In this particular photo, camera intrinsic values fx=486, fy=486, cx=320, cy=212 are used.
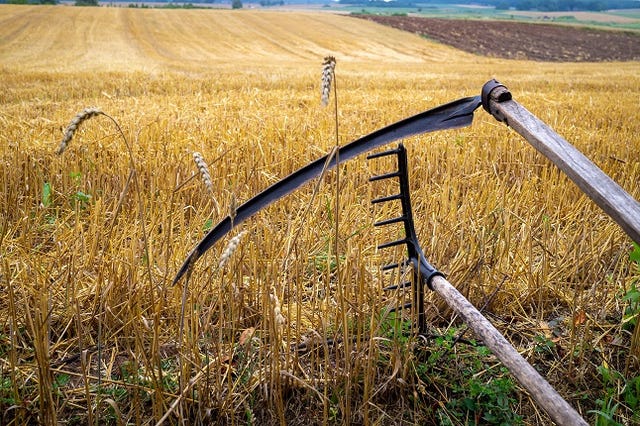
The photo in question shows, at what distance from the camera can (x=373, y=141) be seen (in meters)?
1.31

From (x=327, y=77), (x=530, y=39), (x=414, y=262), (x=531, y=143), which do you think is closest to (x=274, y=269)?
(x=414, y=262)

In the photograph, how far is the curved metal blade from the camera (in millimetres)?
1252

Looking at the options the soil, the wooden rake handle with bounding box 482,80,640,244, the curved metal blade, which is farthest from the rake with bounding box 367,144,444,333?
the soil

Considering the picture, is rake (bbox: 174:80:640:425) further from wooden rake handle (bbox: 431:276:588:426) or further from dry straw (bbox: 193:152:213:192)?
dry straw (bbox: 193:152:213:192)

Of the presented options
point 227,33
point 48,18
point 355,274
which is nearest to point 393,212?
point 355,274

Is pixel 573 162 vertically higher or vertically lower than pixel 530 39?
lower

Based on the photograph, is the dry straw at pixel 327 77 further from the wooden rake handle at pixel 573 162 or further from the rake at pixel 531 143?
the wooden rake handle at pixel 573 162

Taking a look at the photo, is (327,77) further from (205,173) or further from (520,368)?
(520,368)

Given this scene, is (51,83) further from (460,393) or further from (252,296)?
(460,393)

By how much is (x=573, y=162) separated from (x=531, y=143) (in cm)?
13

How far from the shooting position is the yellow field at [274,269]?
4.73 ft

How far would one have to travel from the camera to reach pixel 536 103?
25.3 ft

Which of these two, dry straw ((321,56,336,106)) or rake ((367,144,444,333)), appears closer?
dry straw ((321,56,336,106))

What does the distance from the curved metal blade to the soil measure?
106ft
